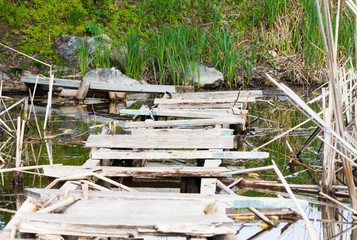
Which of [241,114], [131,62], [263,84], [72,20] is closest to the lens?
[241,114]

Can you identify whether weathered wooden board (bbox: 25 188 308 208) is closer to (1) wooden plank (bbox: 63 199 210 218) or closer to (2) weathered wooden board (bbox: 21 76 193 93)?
(1) wooden plank (bbox: 63 199 210 218)

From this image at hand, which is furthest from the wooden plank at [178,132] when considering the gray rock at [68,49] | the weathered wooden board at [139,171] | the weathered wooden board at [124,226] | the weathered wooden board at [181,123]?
the gray rock at [68,49]

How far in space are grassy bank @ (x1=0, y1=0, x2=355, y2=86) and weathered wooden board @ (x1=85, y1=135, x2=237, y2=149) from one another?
506cm

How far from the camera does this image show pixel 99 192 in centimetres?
269

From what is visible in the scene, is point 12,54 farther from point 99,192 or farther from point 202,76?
point 99,192

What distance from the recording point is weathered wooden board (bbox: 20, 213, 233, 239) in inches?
83.9

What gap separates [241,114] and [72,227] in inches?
162

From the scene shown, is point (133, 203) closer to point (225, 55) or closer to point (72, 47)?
point (225, 55)

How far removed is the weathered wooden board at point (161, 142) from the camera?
4.22 metres

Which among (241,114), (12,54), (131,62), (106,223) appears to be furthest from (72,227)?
(12,54)

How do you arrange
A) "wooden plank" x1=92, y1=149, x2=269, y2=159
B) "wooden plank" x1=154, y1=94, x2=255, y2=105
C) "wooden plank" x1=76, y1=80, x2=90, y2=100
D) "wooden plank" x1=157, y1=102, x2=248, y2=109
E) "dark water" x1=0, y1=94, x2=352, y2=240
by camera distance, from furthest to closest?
"wooden plank" x1=76, y1=80, x2=90, y2=100 → "wooden plank" x1=154, y1=94, x2=255, y2=105 → "wooden plank" x1=157, y1=102, x2=248, y2=109 → "wooden plank" x1=92, y1=149, x2=269, y2=159 → "dark water" x1=0, y1=94, x2=352, y2=240

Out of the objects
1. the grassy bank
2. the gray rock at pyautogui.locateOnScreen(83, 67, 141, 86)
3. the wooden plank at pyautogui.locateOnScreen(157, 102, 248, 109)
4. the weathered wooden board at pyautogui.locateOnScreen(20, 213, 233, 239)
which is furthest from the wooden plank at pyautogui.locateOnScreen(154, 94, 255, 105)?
the weathered wooden board at pyautogui.locateOnScreen(20, 213, 233, 239)

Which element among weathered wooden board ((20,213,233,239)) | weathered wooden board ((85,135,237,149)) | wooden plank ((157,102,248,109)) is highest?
wooden plank ((157,102,248,109))

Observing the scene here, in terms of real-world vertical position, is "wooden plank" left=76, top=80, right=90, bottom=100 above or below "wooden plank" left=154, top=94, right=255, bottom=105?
above
